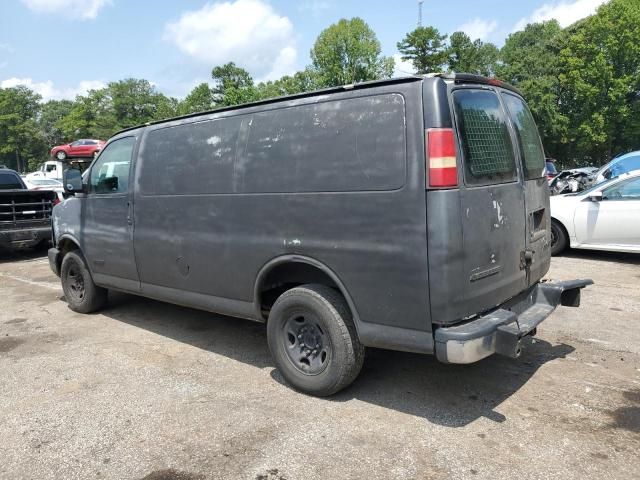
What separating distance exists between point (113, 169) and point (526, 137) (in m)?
4.16

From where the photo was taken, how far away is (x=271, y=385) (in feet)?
13.6

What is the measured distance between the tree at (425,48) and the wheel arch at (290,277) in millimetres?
48297

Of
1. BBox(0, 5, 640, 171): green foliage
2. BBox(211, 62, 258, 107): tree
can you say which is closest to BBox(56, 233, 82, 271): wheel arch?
BBox(0, 5, 640, 171): green foliage

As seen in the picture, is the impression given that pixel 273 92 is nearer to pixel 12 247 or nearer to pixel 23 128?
pixel 23 128

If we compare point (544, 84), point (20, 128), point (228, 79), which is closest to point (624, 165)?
point (544, 84)

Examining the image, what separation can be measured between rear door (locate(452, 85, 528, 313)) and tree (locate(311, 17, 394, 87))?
A: 191 ft

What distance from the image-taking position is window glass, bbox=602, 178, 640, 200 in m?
8.44

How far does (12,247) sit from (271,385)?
8848 millimetres

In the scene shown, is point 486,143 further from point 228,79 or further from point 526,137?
point 228,79

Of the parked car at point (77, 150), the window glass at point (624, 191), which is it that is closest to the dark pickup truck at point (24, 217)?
the window glass at point (624, 191)

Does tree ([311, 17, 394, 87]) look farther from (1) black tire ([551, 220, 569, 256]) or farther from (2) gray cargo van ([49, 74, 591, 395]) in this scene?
(2) gray cargo van ([49, 74, 591, 395])

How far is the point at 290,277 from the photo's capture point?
13.5 feet

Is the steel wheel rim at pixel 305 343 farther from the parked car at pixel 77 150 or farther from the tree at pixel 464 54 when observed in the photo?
the tree at pixel 464 54

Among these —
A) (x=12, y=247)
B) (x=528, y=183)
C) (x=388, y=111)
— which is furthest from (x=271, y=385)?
(x=12, y=247)
